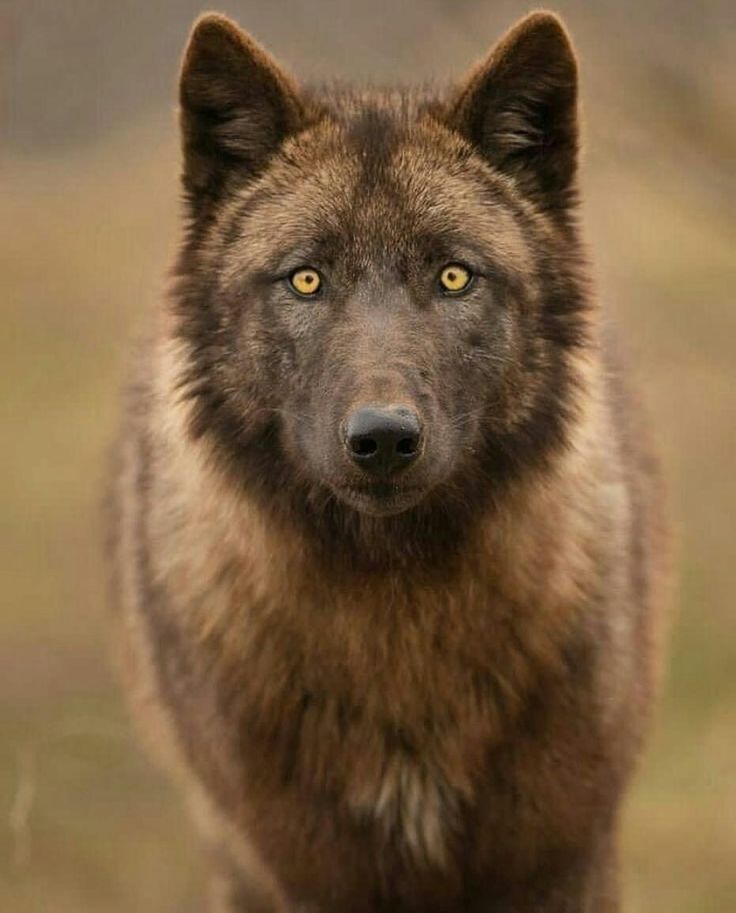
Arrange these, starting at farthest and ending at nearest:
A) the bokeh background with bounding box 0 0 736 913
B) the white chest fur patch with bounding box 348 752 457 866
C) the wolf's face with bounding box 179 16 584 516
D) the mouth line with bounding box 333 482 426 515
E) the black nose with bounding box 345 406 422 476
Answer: the bokeh background with bounding box 0 0 736 913
the white chest fur patch with bounding box 348 752 457 866
the wolf's face with bounding box 179 16 584 516
the mouth line with bounding box 333 482 426 515
the black nose with bounding box 345 406 422 476

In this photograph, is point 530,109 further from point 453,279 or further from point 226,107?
point 226,107

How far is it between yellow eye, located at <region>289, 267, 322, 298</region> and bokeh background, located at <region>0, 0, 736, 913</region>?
697 mm

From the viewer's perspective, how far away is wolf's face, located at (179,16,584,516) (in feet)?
14.6

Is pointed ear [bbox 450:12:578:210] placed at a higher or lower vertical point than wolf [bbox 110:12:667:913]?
higher

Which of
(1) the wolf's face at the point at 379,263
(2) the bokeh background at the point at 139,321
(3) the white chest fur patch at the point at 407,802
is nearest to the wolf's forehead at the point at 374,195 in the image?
(1) the wolf's face at the point at 379,263

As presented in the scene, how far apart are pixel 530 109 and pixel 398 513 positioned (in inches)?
40.3

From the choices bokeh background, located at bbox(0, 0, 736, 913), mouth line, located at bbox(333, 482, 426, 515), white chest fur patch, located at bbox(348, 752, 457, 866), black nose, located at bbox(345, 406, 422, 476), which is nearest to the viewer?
black nose, located at bbox(345, 406, 422, 476)

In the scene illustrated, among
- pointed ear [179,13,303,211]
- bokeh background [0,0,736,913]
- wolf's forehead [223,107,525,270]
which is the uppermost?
pointed ear [179,13,303,211]

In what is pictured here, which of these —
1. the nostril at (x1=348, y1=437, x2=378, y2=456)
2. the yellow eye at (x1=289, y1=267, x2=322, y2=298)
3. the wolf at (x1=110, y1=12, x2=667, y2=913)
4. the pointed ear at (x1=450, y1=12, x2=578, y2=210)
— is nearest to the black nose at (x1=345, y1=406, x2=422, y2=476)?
the nostril at (x1=348, y1=437, x2=378, y2=456)

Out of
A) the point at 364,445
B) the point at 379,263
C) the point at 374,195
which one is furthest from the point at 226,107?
the point at 364,445

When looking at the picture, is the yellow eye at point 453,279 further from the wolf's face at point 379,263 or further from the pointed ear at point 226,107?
the pointed ear at point 226,107

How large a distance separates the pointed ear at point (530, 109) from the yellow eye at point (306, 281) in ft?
1.81

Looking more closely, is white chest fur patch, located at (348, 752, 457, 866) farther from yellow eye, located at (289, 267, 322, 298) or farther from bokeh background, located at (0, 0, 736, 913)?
bokeh background, located at (0, 0, 736, 913)

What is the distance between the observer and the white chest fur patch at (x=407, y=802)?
15.9 ft
